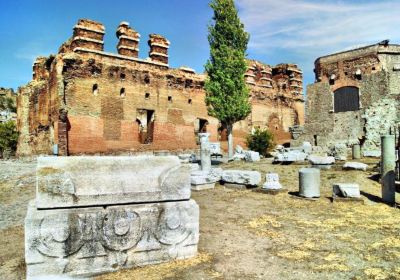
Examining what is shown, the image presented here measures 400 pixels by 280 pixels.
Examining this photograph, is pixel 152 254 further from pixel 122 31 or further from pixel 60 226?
pixel 122 31

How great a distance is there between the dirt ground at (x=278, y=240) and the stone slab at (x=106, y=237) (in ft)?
0.57

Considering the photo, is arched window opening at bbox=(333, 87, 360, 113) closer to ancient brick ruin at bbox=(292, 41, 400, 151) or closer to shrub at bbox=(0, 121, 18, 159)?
ancient brick ruin at bbox=(292, 41, 400, 151)

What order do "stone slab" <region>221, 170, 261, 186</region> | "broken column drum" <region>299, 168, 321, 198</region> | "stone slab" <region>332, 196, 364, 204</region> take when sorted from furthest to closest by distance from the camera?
"stone slab" <region>221, 170, 261, 186</region> → "broken column drum" <region>299, 168, 321, 198</region> → "stone slab" <region>332, 196, 364, 204</region>

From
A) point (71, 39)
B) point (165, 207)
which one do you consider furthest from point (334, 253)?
point (71, 39)

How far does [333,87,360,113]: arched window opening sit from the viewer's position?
2751cm

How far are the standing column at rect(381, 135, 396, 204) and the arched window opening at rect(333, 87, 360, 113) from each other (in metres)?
20.1

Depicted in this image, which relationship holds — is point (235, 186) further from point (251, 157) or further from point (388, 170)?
point (251, 157)

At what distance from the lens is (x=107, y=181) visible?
407 cm

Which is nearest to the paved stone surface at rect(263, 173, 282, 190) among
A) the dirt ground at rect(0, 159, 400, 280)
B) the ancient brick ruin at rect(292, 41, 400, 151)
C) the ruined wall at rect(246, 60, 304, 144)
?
the dirt ground at rect(0, 159, 400, 280)

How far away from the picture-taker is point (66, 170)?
3.98 m

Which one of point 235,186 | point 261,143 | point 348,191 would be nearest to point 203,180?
point 235,186

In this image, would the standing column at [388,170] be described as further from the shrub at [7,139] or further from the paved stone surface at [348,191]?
the shrub at [7,139]

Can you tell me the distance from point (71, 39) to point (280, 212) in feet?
59.8

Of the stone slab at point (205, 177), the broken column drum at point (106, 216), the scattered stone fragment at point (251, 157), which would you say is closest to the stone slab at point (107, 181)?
the broken column drum at point (106, 216)
